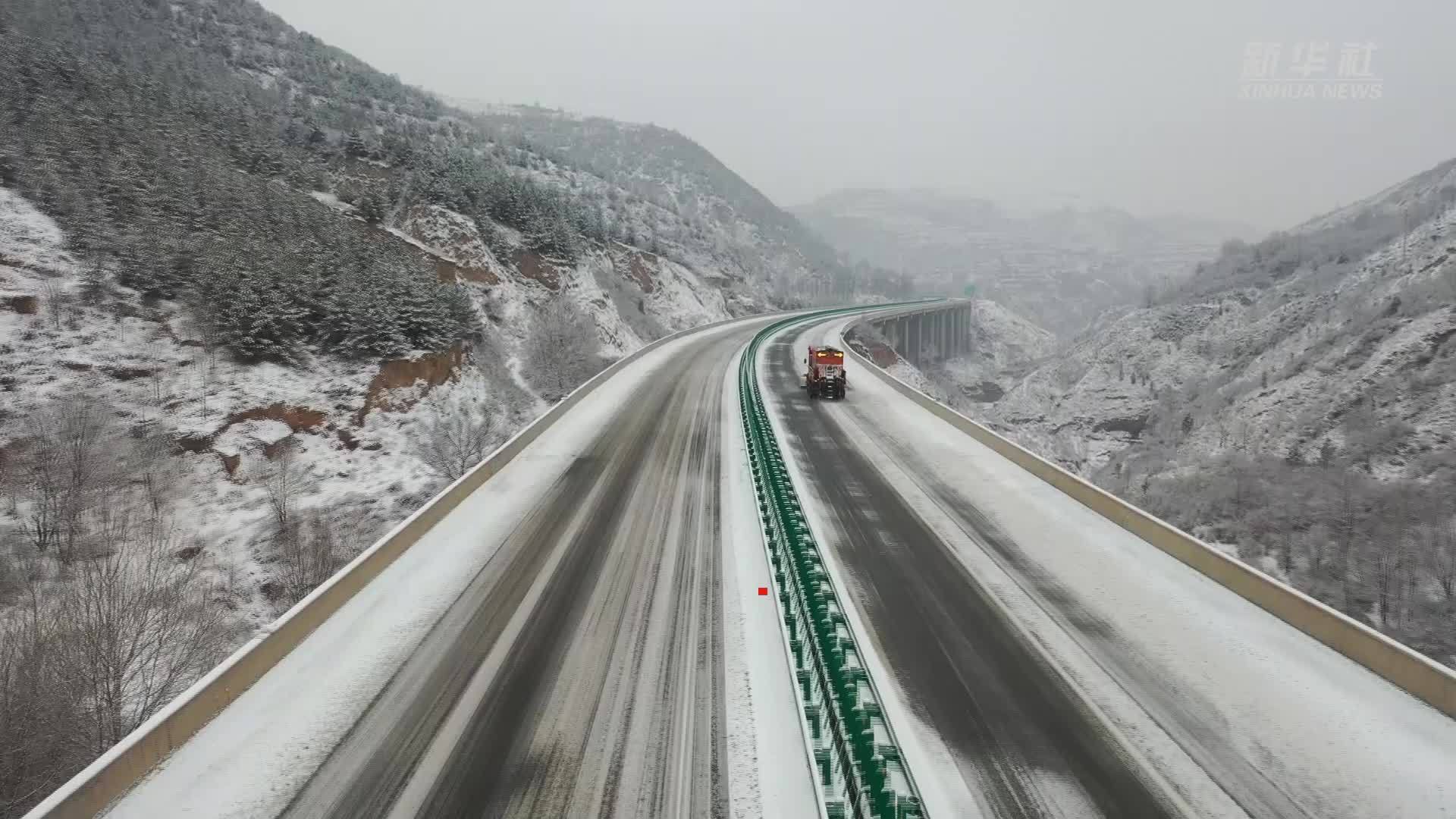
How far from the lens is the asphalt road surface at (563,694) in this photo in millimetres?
6004

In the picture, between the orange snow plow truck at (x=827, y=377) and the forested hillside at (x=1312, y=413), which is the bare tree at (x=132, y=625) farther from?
the forested hillside at (x=1312, y=413)

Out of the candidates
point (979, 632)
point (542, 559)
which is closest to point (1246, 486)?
point (979, 632)

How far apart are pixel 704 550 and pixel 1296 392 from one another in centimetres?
4278

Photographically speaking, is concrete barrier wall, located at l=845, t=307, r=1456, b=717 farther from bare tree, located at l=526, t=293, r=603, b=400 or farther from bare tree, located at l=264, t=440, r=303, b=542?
bare tree, located at l=526, t=293, r=603, b=400

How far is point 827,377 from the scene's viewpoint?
2688cm

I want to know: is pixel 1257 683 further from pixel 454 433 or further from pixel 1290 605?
pixel 454 433

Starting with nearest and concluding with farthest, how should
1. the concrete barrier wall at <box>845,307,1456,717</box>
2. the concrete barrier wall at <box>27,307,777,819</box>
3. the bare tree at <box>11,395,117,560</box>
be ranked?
the concrete barrier wall at <box>27,307,777,819</box> → the concrete barrier wall at <box>845,307,1456,717</box> → the bare tree at <box>11,395,117,560</box>

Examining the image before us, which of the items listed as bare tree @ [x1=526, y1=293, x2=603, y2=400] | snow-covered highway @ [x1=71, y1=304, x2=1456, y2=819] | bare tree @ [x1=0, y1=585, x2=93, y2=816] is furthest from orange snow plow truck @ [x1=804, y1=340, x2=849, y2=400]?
bare tree @ [x1=0, y1=585, x2=93, y2=816]

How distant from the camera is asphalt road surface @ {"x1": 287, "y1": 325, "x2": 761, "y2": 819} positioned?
6.00 metres

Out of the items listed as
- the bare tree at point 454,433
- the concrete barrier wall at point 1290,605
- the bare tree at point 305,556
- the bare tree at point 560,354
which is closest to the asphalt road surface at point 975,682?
the concrete barrier wall at point 1290,605

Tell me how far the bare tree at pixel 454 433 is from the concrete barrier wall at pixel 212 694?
21021 millimetres

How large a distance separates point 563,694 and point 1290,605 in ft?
33.5

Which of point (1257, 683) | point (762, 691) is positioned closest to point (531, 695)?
point (762, 691)

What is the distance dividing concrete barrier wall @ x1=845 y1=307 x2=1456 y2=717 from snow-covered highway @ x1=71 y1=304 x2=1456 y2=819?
21 cm
